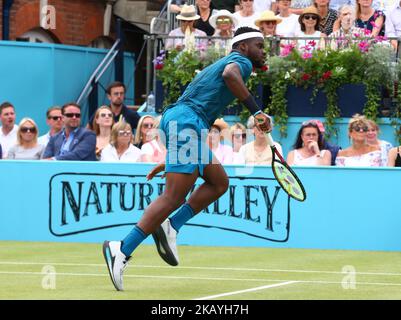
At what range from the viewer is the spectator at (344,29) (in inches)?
656

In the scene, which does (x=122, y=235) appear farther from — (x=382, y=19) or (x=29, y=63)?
(x=29, y=63)

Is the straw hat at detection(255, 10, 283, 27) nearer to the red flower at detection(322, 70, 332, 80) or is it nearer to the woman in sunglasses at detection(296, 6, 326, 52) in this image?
the woman in sunglasses at detection(296, 6, 326, 52)

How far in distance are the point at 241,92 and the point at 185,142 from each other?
1.95ft

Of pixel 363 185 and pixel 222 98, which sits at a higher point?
pixel 222 98

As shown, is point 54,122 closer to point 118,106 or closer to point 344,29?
point 118,106

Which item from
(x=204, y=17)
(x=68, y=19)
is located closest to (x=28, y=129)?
(x=204, y=17)

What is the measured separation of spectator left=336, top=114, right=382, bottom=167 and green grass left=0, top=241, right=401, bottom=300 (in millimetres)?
1373

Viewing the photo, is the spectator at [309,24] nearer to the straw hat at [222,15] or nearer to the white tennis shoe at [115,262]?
the straw hat at [222,15]

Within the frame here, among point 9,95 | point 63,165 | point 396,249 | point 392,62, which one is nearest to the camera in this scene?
point 396,249

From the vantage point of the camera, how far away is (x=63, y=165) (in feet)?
47.4

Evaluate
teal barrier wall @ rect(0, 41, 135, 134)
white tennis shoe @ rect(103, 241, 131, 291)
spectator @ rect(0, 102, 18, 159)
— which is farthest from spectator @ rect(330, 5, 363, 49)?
white tennis shoe @ rect(103, 241, 131, 291)

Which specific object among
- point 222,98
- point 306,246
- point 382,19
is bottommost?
point 306,246
